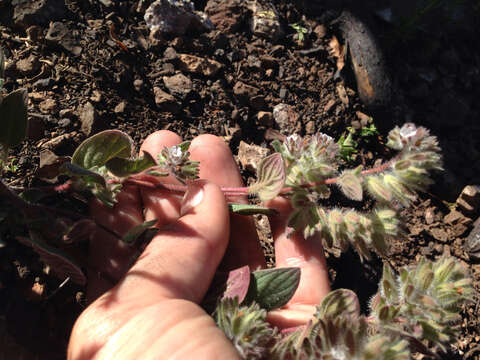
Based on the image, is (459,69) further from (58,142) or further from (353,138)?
(58,142)

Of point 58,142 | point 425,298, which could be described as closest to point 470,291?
point 425,298

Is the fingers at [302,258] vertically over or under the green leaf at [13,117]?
under

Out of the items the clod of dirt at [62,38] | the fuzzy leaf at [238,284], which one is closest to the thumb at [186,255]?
the fuzzy leaf at [238,284]

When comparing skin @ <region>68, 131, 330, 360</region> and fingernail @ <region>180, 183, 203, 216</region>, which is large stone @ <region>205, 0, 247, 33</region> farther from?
fingernail @ <region>180, 183, 203, 216</region>

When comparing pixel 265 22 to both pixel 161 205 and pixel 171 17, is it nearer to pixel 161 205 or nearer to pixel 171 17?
pixel 171 17

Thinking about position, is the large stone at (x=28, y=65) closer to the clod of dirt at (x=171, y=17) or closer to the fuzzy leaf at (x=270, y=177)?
the clod of dirt at (x=171, y=17)
